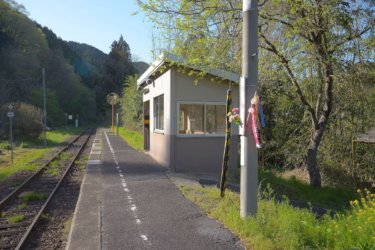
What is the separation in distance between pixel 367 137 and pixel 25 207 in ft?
32.3

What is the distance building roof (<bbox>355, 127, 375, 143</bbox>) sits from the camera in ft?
41.5

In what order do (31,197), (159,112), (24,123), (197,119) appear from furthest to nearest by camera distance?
(24,123)
(159,112)
(197,119)
(31,197)

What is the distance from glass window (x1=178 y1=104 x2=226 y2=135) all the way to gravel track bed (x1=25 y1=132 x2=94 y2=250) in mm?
3922

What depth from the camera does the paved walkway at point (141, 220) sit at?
5871 millimetres

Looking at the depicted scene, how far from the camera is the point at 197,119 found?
14.2 metres

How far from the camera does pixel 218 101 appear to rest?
14.3 meters

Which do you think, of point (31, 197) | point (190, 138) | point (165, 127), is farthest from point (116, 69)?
point (31, 197)

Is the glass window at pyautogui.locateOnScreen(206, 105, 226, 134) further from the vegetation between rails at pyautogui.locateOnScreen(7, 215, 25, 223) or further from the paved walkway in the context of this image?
the vegetation between rails at pyautogui.locateOnScreen(7, 215, 25, 223)

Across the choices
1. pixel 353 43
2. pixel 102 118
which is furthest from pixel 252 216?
pixel 102 118

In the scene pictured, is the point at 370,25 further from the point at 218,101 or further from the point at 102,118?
the point at 102,118

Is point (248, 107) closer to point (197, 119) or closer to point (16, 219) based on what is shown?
point (16, 219)

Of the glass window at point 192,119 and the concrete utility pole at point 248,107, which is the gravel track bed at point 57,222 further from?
the glass window at point 192,119

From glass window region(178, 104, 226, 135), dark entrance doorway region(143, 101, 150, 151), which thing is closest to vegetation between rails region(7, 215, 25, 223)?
glass window region(178, 104, 226, 135)

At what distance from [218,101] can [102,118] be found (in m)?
102
